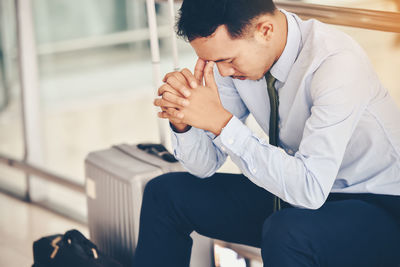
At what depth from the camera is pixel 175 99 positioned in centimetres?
128

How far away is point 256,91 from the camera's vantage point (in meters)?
1.45

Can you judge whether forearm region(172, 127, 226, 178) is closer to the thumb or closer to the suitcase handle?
the thumb

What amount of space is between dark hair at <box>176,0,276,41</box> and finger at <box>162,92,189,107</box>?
0.45 ft

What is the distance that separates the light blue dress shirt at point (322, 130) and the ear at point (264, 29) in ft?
0.22

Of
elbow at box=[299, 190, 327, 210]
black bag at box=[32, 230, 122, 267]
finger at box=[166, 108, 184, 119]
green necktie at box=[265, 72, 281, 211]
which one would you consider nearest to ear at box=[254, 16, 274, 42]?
green necktie at box=[265, 72, 281, 211]

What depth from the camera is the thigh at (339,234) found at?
1136mm

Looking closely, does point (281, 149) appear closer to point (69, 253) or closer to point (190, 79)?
point (190, 79)

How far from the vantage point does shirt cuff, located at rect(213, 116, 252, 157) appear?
1212 mm

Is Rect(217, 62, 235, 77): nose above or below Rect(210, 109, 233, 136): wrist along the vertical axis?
above

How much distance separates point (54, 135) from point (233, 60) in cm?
309

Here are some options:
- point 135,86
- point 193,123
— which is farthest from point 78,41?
point 193,123

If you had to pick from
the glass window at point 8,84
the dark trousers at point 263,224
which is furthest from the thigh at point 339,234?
the glass window at point 8,84

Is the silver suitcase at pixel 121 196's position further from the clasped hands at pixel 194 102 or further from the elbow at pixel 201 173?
the clasped hands at pixel 194 102

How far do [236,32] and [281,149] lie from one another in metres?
0.27
